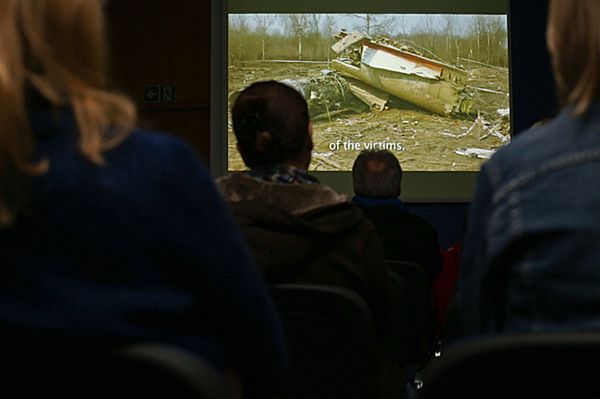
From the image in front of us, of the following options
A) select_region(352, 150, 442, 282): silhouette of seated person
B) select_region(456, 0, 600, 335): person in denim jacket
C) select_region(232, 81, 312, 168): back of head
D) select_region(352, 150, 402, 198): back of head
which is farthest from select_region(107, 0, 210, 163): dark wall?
select_region(456, 0, 600, 335): person in denim jacket

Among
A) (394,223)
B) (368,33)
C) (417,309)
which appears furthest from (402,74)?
(417,309)

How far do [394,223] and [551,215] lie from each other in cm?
247

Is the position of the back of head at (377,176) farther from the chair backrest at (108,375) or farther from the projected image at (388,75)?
the chair backrest at (108,375)

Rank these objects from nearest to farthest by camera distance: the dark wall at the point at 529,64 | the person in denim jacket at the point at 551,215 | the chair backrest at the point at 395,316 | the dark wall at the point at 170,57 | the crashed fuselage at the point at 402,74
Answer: the person in denim jacket at the point at 551,215
the chair backrest at the point at 395,316
the crashed fuselage at the point at 402,74
the dark wall at the point at 529,64
the dark wall at the point at 170,57

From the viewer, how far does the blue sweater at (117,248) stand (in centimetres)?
93

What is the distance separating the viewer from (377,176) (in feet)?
12.3

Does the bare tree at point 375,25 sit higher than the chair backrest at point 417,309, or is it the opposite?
the bare tree at point 375,25

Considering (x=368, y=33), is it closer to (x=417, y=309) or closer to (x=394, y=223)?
(x=394, y=223)

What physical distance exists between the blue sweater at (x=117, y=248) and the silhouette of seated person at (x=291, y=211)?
2.67 feet

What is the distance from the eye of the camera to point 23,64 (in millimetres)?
957

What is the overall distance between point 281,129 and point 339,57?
144 inches

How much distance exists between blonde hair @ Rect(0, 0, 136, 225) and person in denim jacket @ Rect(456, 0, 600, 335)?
0.47 meters


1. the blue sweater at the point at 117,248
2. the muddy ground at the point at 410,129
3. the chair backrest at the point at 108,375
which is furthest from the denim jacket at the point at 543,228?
the muddy ground at the point at 410,129

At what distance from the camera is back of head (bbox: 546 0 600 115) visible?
1075 mm
